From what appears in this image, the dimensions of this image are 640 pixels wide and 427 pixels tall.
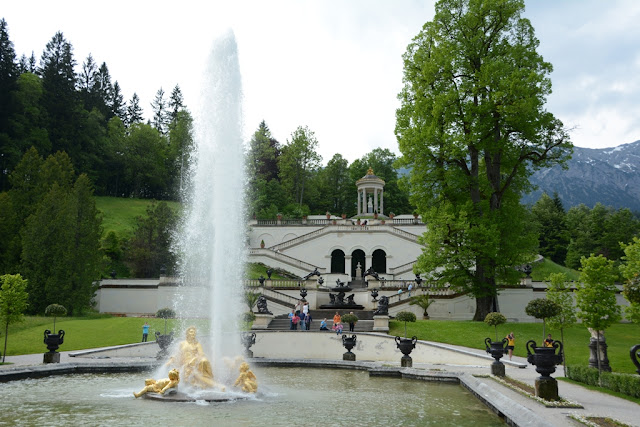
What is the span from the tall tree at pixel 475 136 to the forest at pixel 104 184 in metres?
2.60

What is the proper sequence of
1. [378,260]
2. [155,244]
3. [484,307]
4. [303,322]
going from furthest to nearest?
[378,260]
[155,244]
[484,307]
[303,322]

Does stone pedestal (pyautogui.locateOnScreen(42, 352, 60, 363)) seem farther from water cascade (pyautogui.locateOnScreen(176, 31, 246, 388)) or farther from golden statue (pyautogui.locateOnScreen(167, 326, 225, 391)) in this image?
golden statue (pyautogui.locateOnScreen(167, 326, 225, 391))

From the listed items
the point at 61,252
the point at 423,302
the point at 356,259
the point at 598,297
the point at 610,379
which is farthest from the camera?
the point at 356,259

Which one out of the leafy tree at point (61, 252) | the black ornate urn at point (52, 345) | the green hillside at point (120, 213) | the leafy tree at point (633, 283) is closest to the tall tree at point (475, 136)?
the leafy tree at point (633, 283)

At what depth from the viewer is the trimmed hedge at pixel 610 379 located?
11.8 m

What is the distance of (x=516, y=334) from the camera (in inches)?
985

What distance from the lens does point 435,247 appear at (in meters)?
27.4

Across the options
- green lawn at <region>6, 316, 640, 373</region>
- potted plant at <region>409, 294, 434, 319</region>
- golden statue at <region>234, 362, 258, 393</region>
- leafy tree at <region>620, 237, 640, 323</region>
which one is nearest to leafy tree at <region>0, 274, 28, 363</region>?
green lawn at <region>6, 316, 640, 373</region>

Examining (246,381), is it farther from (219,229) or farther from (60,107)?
(60,107)

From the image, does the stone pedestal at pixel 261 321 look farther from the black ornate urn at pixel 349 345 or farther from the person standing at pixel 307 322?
the black ornate urn at pixel 349 345

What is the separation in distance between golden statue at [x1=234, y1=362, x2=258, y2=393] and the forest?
63.2 ft

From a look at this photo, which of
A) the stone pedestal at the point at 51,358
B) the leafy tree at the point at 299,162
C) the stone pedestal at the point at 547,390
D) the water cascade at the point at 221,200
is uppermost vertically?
the leafy tree at the point at 299,162

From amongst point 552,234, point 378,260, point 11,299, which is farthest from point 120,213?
point 552,234

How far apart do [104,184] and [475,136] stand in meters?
65.0
